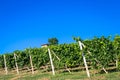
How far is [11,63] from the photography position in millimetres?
35531

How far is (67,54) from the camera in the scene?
2583 centimetres

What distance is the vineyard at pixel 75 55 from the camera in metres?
19.8

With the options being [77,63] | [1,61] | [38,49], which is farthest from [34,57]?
[1,61]

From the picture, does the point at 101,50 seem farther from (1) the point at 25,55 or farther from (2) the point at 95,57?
(1) the point at 25,55

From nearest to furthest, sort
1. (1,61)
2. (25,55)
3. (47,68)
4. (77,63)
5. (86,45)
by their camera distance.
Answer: (86,45), (77,63), (47,68), (25,55), (1,61)

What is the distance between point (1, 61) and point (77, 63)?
17.1m

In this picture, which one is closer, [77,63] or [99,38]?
[99,38]

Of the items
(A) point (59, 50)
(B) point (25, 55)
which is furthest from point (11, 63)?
(A) point (59, 50)

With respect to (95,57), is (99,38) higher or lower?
higher

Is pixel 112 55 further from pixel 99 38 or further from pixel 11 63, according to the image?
pixel 11 63

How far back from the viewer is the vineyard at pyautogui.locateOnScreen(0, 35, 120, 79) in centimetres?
1981

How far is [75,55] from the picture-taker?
25.5 meters

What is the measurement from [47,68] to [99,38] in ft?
33.6

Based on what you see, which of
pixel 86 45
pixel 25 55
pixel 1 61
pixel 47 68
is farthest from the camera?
pixel 1 61
